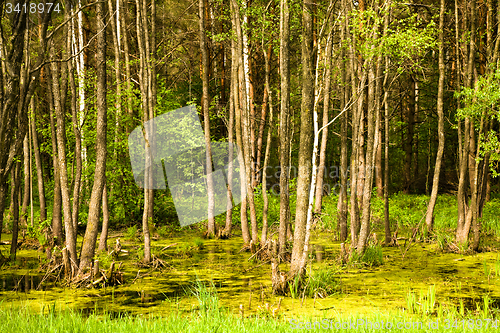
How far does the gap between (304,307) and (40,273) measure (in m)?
5.84

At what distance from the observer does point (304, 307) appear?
630 cm

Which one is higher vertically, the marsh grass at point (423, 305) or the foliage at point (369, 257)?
the marsh grass at point (423, 305)

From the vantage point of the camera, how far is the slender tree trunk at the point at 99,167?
8062 mm

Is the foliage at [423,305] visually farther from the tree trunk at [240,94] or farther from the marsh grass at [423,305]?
the tree trunk at [240,94]

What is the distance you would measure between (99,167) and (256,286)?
149 inches

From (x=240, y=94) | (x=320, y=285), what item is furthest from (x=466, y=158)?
(x=240, y=94)

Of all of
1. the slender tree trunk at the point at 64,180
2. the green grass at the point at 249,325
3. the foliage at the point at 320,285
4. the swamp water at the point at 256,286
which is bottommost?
the swamp water at the point at 256,286

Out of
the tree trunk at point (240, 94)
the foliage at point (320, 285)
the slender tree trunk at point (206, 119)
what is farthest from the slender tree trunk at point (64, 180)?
the slender tree trunk at point (206, 119)

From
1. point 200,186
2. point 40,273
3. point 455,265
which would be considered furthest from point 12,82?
point 200,186

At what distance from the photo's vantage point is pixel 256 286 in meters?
7.64

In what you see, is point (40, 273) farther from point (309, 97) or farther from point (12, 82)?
point (309, 97)

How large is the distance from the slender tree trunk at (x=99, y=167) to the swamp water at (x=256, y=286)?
620 mm

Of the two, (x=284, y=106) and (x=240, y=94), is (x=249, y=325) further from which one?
(x=240, y=94)

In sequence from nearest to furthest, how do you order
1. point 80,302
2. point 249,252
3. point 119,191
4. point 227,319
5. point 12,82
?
1. point 12,82
2. point 227,319
3. point 80,302
4. point 249,252
5. point 119,191
